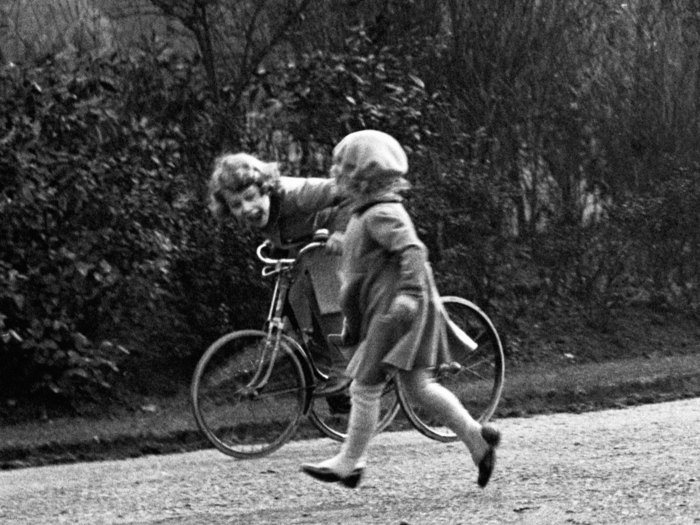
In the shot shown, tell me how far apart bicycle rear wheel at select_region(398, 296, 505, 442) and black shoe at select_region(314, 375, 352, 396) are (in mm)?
320

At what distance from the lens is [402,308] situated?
653cm

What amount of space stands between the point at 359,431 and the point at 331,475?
0.69 feet

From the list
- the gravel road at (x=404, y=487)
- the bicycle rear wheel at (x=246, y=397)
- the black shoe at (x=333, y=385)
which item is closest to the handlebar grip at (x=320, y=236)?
the bicycle rear wheel at (x=246, y=397)

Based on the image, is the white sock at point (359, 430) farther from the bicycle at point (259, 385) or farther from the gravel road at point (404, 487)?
the bicycle at point (259, 385)

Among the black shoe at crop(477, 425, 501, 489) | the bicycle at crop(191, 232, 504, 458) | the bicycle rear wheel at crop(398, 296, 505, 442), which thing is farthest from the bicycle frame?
A: the black shoe at crop(477, 425, 501, 489)

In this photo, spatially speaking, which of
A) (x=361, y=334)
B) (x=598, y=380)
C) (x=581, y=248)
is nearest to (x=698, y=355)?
(x=581, y=248)

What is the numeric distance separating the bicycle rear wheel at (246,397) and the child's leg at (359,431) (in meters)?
1.70

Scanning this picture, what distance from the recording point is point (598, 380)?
36.0ft

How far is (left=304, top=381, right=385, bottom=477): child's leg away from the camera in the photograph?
21.7 feet

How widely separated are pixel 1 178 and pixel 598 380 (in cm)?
413

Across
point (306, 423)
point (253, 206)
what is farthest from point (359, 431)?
point (306, 423)

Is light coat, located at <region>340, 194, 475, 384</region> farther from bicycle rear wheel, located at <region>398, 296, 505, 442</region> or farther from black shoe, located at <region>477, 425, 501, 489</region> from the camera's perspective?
bicycle rear wheel, located at <region>398, 296, 505, 442</region>

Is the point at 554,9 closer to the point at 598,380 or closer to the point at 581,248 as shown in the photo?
the point at 581,248

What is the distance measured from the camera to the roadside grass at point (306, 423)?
8609 mm
